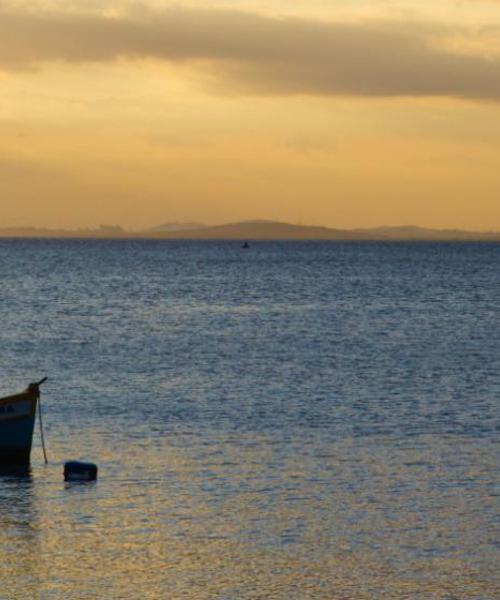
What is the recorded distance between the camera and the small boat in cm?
3856

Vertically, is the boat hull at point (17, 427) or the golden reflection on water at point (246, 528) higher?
the boat hull at point (17, 427)

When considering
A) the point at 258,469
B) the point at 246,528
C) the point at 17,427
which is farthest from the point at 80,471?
the point at 246,528

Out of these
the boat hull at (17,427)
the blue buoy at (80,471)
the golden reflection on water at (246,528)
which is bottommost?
the golden reflection on water at (246,528)

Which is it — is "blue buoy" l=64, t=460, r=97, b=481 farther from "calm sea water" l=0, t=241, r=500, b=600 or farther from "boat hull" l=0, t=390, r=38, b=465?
"boat hull" l=0, t=390, r=38, b=465

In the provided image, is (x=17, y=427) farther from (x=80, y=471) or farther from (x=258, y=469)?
(x=258, y=469)

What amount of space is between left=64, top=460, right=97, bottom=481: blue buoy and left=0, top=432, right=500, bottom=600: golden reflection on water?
1.36 ft

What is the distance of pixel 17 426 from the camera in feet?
127

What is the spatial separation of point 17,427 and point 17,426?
32 millimetres

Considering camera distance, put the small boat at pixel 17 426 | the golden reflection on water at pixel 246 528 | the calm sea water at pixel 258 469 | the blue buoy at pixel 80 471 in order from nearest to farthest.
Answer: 1. the golden reflection on water at pixel 246 528
2. the calm sea water at pixel 258 469
3. the blue buoy at pixel 80 471
4. the small boat at pixel 17 426

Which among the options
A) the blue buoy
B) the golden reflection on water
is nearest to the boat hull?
the golden reflection on water

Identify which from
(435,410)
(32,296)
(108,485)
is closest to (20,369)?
(435,410)

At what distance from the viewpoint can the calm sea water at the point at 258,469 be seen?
2703 centimetres

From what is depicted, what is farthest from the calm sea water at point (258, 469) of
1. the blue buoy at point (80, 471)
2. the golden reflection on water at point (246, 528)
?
the blue buoy at point (80, 471)

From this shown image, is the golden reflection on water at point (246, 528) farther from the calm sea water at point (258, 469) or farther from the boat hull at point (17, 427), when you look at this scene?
the boat hull at point (17, 427)
